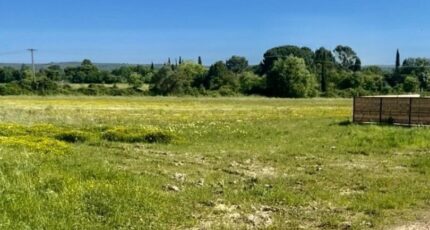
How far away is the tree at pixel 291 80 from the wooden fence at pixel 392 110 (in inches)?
3419

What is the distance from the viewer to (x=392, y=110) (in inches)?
1310

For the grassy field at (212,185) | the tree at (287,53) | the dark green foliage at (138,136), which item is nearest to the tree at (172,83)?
the tree at (287,53)

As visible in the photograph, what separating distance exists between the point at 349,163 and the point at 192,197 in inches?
305

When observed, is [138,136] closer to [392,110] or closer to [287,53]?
[392,110]

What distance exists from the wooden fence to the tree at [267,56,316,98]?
285 feet

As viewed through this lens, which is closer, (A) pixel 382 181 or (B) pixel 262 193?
(B) pixel 262 193

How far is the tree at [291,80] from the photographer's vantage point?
121438 mm

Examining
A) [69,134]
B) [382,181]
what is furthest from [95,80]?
[382,181]

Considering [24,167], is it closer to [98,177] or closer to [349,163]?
[98,177]

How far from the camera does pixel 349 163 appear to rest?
18.1m

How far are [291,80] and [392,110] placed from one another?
88.6 meters

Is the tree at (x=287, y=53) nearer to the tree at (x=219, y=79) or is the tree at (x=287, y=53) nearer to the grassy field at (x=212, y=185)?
the tree at (x=219, y=79)

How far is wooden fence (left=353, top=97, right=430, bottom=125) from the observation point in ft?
104

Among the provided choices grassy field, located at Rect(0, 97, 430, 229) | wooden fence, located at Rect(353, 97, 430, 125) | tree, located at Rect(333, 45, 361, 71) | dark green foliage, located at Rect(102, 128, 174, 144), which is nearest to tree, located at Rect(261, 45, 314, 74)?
tree, located at Rect(333, 45, 361, 71)
